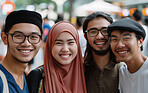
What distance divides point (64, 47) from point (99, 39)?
55 cm

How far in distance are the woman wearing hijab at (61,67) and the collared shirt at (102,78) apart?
0.62 ft

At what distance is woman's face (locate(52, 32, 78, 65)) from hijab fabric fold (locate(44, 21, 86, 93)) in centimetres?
6

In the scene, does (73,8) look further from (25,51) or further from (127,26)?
(25,51)

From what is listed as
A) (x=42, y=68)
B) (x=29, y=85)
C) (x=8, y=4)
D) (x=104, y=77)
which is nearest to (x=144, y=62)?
(x=104, y=77)

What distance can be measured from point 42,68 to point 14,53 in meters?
0.53

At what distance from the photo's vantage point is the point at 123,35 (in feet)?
6.73

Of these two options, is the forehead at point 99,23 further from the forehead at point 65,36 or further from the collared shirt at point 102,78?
the collared shirt at point 102,78

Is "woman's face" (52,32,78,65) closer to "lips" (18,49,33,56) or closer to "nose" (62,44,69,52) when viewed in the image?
"nose" (62,44,69,52)

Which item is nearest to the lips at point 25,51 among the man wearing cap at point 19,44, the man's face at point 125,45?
the man wearing cap at point 19,44

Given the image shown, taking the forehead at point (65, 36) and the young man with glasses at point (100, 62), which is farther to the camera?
the young man with glasses at point (100, 62)

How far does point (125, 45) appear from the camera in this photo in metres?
2.06

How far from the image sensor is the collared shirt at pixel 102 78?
238 centimetres

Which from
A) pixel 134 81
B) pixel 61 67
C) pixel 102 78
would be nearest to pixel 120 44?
pixel 134 81

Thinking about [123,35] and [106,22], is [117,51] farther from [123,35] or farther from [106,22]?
[106,22]
